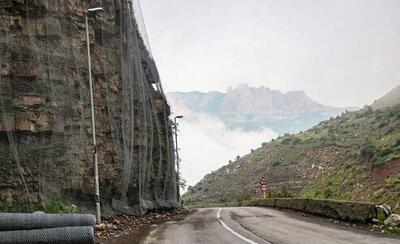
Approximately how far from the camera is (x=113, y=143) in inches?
835

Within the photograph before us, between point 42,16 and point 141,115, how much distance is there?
794 centimetres

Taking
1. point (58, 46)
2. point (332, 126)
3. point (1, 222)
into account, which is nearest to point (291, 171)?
point (332, 126)

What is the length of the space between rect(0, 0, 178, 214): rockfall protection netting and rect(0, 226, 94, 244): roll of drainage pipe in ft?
14.2

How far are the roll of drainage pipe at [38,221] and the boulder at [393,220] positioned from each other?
24.5 ft

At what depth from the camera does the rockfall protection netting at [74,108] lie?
13.7m

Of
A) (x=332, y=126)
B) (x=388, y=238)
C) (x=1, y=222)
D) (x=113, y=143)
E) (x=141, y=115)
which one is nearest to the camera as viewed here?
(x=1, y=222)

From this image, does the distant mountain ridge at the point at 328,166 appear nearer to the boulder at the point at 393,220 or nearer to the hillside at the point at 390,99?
the hillside at the point at 390,99

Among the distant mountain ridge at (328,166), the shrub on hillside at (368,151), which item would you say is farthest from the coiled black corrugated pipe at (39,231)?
the shrub on hillside at (368,151)

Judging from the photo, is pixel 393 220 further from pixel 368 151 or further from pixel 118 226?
pixel 368 151

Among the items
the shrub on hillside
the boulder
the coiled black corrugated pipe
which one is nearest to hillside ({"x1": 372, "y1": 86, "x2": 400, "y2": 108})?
the shrub on hillside

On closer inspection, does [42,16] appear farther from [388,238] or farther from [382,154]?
[382,154]

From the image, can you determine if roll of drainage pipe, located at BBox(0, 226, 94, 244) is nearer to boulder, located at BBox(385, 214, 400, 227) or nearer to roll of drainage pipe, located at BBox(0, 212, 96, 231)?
roll of drainage pipe, located at BBox(0, 212, 96, 231)

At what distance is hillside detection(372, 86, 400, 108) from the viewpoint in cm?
8365

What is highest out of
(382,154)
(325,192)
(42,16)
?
(42,16)
